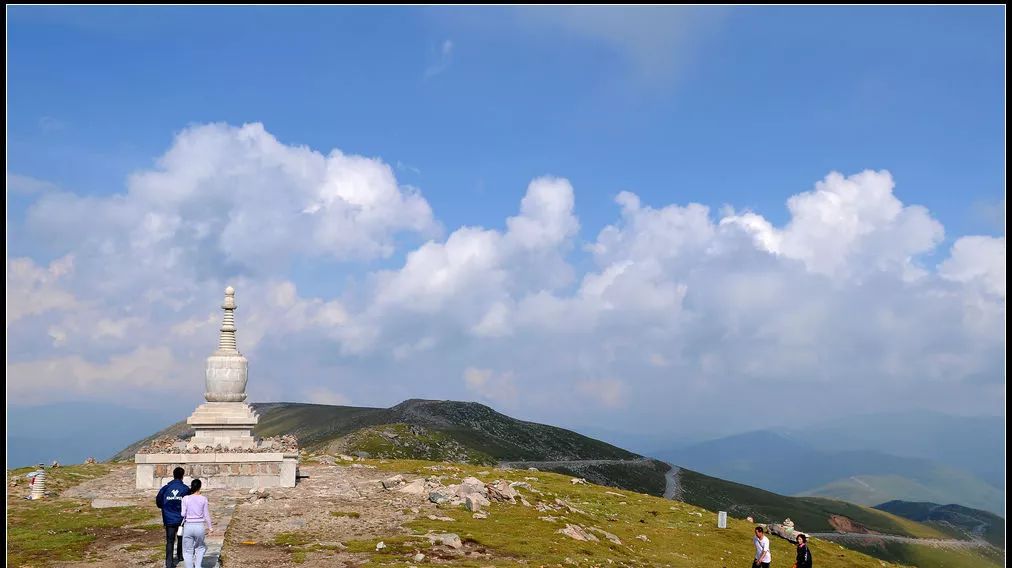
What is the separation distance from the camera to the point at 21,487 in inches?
1674

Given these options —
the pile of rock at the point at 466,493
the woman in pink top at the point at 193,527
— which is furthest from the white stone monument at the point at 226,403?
the woman in pink top at the point at 193,527

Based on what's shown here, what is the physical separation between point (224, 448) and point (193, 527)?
22289mm

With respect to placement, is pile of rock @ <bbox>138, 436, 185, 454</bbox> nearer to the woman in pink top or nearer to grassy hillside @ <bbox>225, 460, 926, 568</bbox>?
grassy hillside @ <bbox>225, 460, 926, 568</bbox>

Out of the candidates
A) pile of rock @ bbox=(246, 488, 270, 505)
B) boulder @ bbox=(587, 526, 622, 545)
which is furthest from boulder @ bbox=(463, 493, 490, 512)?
pile of rock @ bbox=(246, 488, 270, 505)

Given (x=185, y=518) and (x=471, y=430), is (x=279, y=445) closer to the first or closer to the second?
(x=185, y=518)

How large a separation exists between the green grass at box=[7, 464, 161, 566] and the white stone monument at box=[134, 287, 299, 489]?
4.54 meters

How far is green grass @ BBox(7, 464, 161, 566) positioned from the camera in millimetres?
25766

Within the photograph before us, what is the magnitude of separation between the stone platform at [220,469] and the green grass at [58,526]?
383 cm

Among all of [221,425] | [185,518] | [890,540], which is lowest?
[890,540]

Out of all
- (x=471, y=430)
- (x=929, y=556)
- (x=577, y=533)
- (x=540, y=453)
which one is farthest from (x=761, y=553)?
(x=929, y=556)

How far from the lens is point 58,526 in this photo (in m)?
30.7

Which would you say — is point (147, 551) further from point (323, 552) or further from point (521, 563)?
point (521, 563)

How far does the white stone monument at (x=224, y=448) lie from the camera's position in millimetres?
40719

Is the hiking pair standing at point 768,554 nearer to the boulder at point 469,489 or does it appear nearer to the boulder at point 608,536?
the boulder at point 608,536
